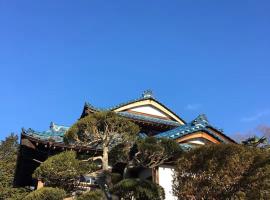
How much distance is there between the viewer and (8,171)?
39938mm

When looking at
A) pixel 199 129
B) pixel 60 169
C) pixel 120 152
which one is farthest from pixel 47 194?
pixel 199 129

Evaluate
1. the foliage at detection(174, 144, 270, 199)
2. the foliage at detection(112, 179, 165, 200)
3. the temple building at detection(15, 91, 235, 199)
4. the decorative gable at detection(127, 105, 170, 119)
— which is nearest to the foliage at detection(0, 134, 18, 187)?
the temple building at detection(15, 91, 235, 199)

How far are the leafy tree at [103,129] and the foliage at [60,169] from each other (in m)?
0.78

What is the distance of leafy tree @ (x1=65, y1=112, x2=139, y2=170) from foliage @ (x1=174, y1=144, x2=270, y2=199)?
11.2 feet

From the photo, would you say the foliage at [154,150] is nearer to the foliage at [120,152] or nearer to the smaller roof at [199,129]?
the foliage at [120,152]

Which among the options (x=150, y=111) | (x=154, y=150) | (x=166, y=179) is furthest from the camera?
(x=150, y=111)

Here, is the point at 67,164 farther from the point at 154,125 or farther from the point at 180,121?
the point at 180,121

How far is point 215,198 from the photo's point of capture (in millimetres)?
10500

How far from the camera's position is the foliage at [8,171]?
25.3 metres

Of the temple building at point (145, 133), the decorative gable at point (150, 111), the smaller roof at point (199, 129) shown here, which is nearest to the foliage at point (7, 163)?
the temple building at point (145, 133)

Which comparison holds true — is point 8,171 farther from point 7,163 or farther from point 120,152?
point 120,152

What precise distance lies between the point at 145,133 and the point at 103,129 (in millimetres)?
11197

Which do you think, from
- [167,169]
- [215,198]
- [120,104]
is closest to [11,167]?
[120,104]

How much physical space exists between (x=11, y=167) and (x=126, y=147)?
29.6m
